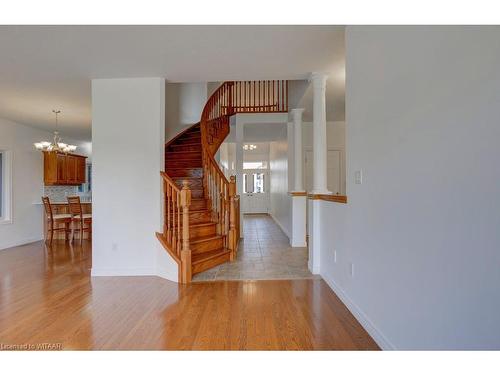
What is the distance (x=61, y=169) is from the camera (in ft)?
21.5

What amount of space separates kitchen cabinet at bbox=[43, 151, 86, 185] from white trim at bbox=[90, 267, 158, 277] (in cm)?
408

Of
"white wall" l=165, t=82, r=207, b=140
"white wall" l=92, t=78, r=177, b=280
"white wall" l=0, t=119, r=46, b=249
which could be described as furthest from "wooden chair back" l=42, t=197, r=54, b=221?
"white wall" l=92, t=78, r=177, b=280

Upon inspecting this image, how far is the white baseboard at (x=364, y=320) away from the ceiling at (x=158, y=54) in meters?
2.47

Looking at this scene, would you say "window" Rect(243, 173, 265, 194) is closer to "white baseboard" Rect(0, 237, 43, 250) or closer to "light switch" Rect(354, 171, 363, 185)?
"white baseboard" Rect(0, 237, 43, 250)

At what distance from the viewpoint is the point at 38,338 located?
77.9 inches

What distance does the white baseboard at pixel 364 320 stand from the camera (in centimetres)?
177

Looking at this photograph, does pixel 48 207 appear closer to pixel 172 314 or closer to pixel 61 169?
pixel 61 169

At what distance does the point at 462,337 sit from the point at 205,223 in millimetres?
3462

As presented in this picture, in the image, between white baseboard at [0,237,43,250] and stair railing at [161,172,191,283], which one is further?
white baseboard at [0,237,43,250]

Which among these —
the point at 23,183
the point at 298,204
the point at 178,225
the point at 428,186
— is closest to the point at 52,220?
the point at 23,183

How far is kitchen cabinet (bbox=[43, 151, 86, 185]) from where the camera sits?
252 inches
